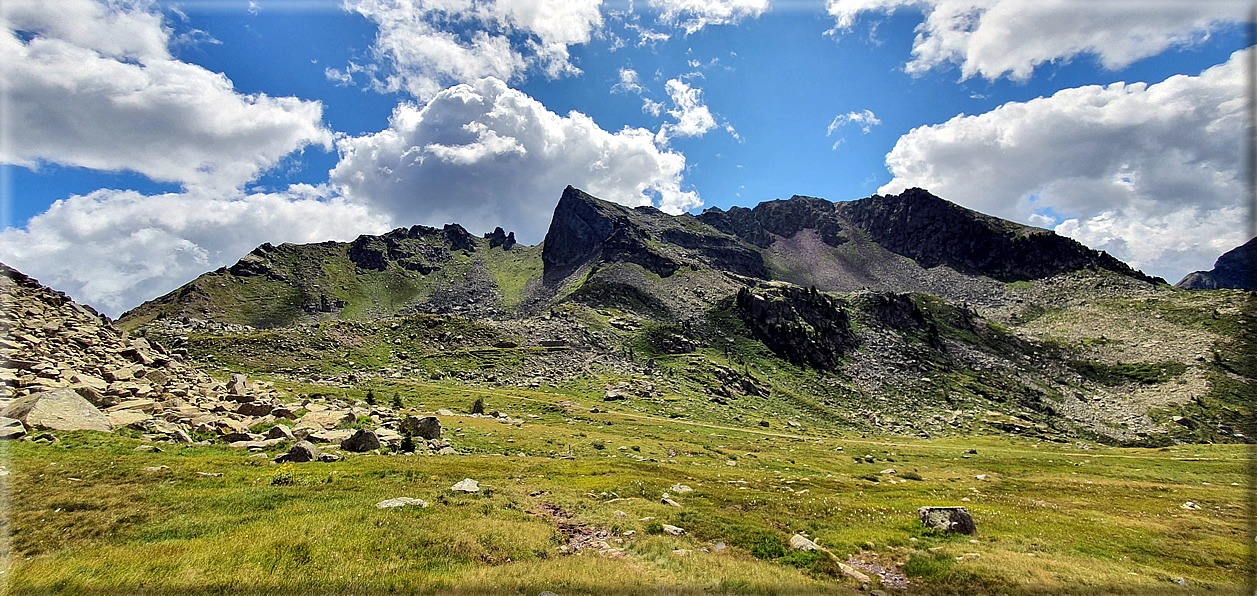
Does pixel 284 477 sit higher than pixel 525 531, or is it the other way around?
pixel 284 477

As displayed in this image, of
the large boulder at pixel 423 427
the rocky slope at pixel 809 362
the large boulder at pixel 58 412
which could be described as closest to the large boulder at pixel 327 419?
the large boulder at pixel 423 427

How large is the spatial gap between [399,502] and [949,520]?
25.6m

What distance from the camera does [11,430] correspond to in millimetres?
22828

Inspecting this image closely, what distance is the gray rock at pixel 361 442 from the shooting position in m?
32.4

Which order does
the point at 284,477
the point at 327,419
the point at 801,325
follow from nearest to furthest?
the point at 284,477
the point at 327,419
the point at 801,325

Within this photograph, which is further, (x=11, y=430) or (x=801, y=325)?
(x=801, y=325)

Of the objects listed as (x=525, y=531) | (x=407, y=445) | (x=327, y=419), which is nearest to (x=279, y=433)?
(x=327, y=419)

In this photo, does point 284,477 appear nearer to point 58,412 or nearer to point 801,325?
point 58,412

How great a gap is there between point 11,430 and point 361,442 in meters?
15.7

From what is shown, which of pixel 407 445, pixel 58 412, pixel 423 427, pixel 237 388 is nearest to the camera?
pixel 58 412

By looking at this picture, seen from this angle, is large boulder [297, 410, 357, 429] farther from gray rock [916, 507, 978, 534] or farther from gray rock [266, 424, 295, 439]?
gray rock [916, 507, 978, 534]

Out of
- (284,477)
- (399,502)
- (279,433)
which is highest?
(284,477)

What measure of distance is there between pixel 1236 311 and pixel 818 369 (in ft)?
587

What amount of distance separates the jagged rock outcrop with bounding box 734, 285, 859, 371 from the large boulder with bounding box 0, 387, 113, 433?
531 feet
